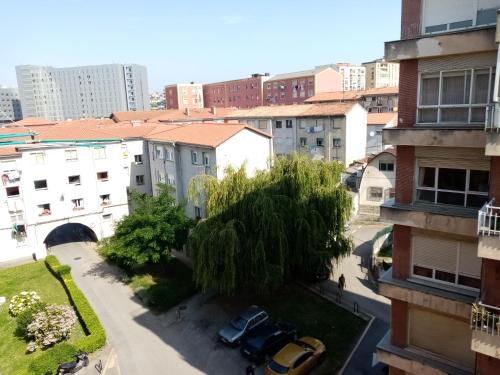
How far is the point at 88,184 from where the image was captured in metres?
33.9

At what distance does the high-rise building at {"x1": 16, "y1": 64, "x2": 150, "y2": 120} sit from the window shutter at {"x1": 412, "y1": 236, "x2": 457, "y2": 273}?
14736 centimetres

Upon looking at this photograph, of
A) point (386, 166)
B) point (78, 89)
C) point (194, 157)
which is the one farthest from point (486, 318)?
point (78, 89)

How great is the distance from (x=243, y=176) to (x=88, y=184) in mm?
18206

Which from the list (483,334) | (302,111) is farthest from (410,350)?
(302,111)

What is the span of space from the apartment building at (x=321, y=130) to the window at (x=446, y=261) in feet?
93.2

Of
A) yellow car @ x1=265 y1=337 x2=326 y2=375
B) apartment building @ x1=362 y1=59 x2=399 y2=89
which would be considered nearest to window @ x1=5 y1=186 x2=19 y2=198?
yellow car @ x1=265 y1=337 x2=326 y2=375

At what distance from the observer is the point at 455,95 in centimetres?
968

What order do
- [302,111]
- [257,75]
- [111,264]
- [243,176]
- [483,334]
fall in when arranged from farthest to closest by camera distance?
[257,75] < [302,111] < [111,264] < [243,176] < [483,334]

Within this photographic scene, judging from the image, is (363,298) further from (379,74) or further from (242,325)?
(379,74)

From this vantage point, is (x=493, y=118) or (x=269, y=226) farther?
(x=269, y=226)

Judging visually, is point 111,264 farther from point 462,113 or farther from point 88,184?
point 462,113

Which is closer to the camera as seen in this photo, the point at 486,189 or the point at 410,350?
the point at 486,189

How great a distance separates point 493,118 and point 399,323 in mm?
6817

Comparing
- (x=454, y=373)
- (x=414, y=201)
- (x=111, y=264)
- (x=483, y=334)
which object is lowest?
(x=111, y=264)
